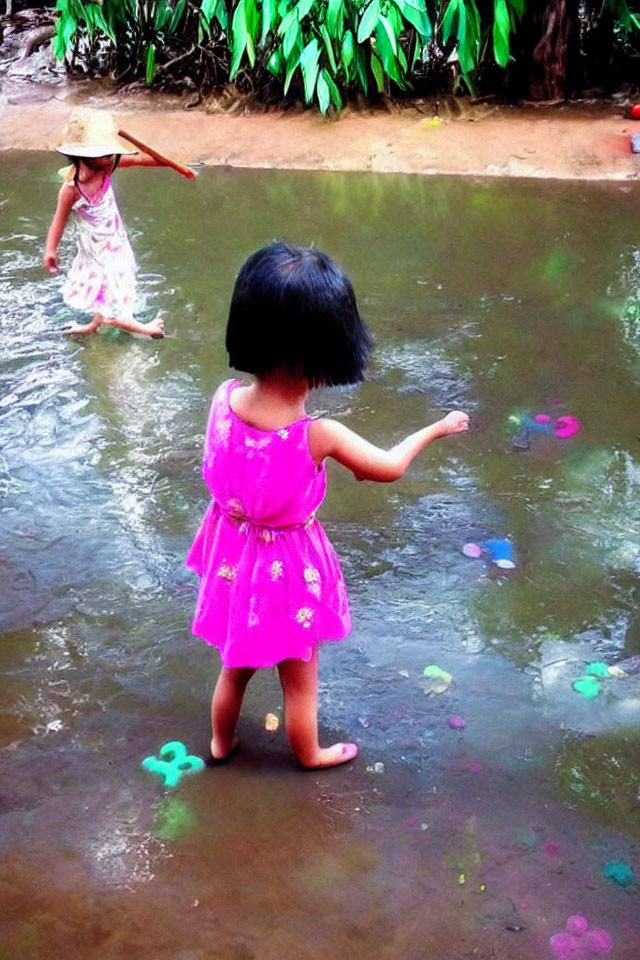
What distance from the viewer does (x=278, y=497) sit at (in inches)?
85.0

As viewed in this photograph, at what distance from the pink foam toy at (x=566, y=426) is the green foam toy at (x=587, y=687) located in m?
1.32

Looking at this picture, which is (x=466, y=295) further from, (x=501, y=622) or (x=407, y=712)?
(x=407, y=712)


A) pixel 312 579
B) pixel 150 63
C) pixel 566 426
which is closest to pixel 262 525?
pixel 312 579

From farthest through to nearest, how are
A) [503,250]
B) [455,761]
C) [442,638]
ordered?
[503,250], [442,638], [455,761]

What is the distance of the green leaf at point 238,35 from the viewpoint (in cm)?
742

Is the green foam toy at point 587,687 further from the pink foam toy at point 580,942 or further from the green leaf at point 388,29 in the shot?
the green leaf at point 388,29

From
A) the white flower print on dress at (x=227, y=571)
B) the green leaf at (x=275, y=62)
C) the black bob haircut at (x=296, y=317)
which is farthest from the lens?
the green leaf at (x=275, y=62)

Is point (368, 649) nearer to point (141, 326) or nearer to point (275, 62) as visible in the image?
point (141, 326)

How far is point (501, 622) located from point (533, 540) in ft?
1.43

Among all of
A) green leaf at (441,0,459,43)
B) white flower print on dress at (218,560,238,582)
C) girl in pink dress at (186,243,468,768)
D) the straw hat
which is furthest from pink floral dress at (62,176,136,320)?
green leaf at (441,0,459,43)

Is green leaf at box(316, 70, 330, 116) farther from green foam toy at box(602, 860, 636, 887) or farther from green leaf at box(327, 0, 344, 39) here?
green foam toy at box(602, 860, 636, 887)

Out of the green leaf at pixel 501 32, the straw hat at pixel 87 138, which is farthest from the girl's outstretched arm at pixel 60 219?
the green leaf at pixel 501 32

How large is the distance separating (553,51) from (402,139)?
1482 millimetres

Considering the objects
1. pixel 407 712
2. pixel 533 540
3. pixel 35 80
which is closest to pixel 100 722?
pixel 407 712
